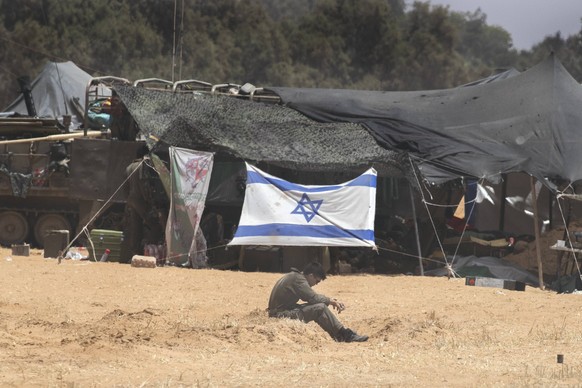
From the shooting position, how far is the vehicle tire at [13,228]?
78.5 ft

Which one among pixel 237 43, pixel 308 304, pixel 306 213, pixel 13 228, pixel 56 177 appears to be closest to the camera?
pixel 308 304

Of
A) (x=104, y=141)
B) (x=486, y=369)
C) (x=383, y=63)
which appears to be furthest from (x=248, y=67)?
(x=486, y=369)

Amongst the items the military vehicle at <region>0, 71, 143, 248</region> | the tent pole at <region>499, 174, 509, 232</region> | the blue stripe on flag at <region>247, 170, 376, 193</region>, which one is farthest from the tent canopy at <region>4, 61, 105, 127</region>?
the tent pole at <region>499, 174, 509, 232</region>

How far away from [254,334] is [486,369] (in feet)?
8.76

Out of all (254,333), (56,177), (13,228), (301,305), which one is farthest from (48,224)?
(254,333)

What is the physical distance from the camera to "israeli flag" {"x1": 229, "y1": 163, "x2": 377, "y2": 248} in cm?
1961

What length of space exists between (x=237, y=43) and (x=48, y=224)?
29482 millimetres

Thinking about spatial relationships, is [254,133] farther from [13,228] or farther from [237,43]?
[237,43]

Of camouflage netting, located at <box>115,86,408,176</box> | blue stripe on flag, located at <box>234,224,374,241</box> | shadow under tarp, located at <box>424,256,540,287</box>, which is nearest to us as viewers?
blue stripe on flag, located at <box>234,224,374,241</box>

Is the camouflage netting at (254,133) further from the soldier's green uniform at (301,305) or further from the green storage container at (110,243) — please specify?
the soldier's green uniform at (301,305)

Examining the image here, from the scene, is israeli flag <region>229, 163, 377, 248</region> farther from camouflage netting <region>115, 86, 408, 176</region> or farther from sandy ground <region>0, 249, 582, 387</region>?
sandy ground <region>0, 249, 582, 387</region>

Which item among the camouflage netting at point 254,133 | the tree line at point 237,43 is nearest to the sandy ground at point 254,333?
the camouflage netting at point 254,133

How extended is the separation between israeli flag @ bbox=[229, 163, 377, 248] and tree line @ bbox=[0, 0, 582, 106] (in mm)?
26111

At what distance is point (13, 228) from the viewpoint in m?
24.0
